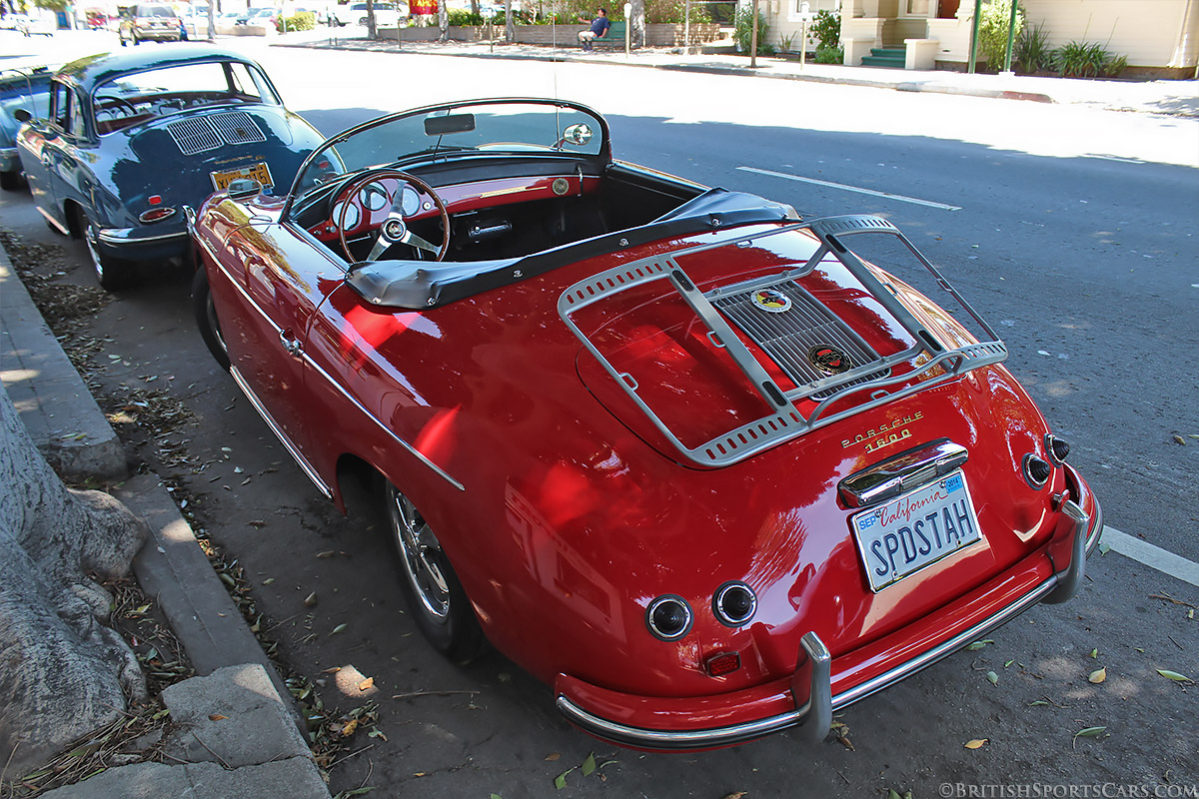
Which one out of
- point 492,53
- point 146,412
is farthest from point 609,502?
point 492,53

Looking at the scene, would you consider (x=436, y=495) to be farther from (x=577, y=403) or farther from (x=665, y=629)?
(x=665, y=629)

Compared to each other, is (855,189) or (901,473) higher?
(901,473)

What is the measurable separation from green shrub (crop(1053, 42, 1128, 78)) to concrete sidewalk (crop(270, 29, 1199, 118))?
915 mm

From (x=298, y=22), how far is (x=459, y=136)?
5049 centimetres

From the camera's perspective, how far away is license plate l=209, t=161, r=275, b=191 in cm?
638

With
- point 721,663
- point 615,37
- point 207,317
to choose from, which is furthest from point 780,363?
point 615,37

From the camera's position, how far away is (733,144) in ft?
38.3

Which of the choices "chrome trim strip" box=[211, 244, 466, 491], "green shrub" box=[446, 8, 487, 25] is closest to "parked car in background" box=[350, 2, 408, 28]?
"green shrub" box=[446, 8, 487, 25]

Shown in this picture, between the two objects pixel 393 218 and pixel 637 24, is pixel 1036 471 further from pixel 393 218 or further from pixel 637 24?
pixel 637 24

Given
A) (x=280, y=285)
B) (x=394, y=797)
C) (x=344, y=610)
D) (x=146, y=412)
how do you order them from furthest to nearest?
(x=146, y=412) → (x=280, y=285) → (x=344, y=610) → (x=394, y=797)

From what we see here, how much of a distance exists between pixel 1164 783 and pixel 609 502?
1.70m

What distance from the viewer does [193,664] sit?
296 cm

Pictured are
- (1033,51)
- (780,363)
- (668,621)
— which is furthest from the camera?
(1033,51)

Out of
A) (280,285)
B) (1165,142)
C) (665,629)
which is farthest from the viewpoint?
(1165,142)
